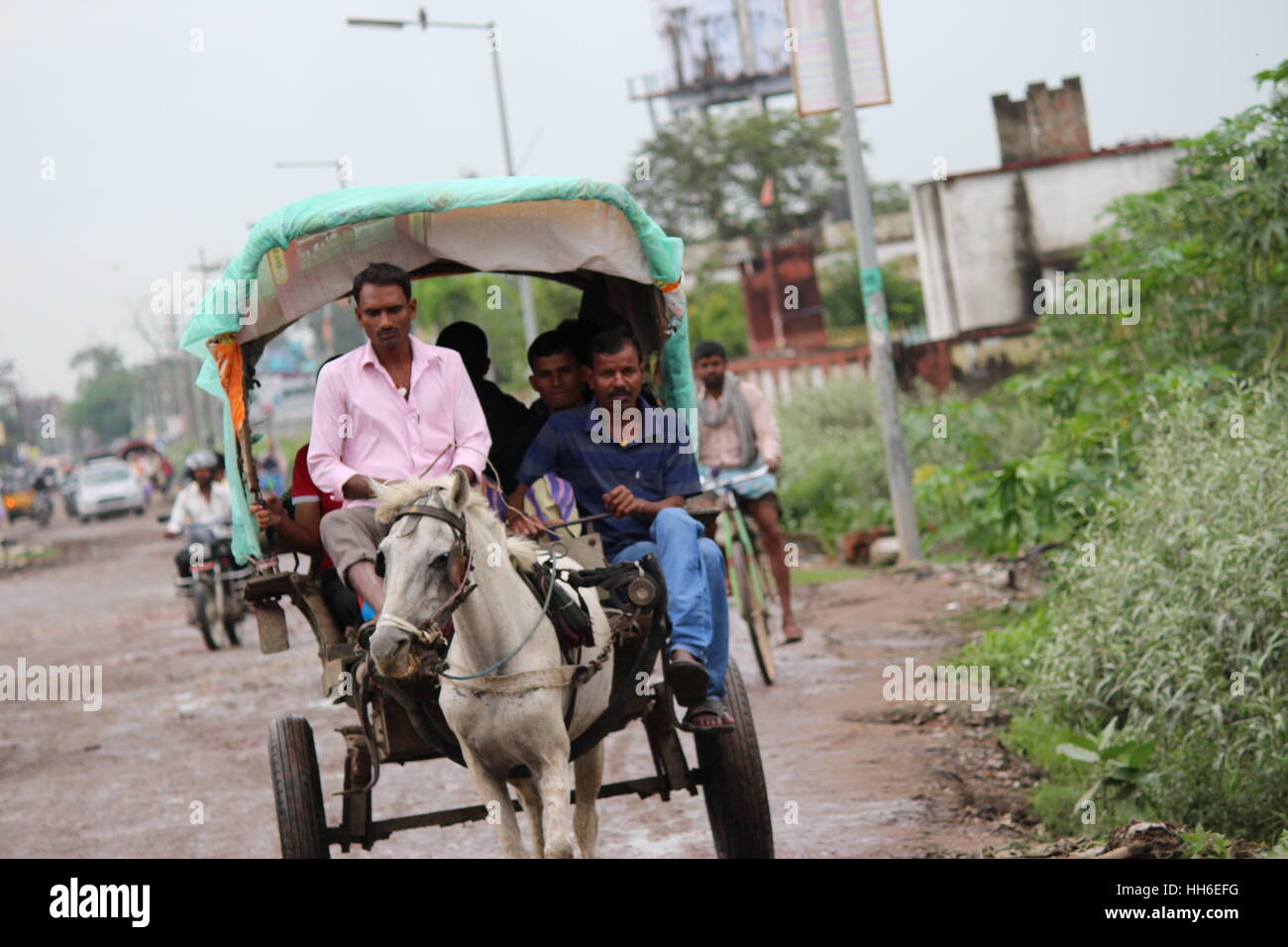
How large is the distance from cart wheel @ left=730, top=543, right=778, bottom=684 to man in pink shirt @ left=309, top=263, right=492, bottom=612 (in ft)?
16.1

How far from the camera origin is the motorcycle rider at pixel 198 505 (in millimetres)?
16391

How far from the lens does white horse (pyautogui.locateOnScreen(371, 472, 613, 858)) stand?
480 cm

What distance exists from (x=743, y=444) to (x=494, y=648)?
611 cm

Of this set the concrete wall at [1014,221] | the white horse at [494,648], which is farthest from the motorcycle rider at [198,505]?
the concrete wall at [1014,221]

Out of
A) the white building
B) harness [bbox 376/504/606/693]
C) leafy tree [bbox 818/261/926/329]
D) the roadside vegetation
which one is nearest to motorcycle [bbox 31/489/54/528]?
leafy tree [bbox 818/261/926/329]

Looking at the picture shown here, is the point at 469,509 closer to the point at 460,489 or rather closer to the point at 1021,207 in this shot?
the point at 460,489

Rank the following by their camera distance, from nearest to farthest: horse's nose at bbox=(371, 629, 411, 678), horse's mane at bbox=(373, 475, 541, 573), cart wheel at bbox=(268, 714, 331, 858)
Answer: horse's nose at bbox=(371, 629, 411, 678) → horse's mane at bbox=(373, 475, 541, 573) → cart wheel at bbox=(268, 714, 331, 858)

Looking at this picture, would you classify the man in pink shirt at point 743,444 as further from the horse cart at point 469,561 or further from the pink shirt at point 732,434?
the horse cart at point 469,561

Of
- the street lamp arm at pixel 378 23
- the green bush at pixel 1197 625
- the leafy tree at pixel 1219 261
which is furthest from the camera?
the street lamp arm at pixel 378 23

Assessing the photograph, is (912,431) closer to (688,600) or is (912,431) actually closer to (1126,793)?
(1126,793)

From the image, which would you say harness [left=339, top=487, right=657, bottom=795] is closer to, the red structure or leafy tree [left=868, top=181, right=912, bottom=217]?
the red structure

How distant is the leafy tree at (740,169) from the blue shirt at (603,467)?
52790 mm

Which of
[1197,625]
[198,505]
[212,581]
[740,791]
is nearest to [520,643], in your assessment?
[740,791]
